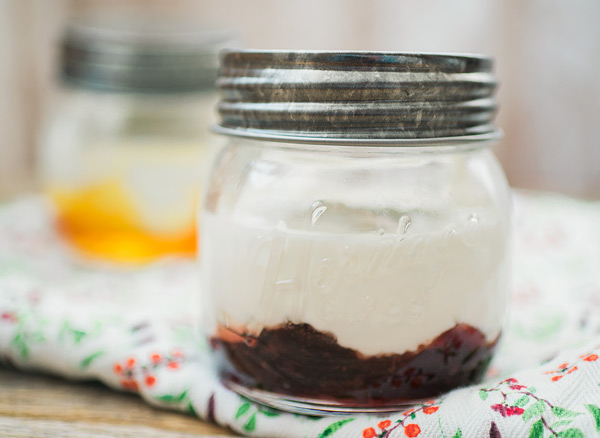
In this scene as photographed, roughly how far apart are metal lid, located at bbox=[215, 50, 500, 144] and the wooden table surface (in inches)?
8.4

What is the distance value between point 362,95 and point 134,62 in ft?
1.66

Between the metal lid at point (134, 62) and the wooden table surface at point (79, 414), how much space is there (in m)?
0.43

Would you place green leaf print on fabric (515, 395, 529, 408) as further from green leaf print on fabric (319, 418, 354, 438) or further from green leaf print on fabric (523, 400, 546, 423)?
green leaf print on fabric (319, 418, 354, 438)

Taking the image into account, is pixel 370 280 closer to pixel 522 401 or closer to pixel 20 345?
pixel 522 401

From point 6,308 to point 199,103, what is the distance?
0.39 meters

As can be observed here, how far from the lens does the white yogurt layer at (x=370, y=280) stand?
0.43m

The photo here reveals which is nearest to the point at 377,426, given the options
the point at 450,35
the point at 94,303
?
the point at 94,303

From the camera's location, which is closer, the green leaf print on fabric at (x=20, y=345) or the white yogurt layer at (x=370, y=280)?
the white yogurt layer at (x=370, y=280)

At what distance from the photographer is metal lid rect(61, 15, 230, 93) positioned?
854 millimetres

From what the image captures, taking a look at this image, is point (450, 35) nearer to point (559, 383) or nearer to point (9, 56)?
point (9, 56)

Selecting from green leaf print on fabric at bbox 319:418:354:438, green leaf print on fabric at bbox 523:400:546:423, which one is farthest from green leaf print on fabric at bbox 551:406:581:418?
green leaf print on fabric at bbox 319:418:354:438

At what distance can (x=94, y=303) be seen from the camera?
2.20ft

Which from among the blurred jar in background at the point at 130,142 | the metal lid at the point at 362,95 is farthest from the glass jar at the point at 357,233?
the blurred jar in background at the point at 130,142

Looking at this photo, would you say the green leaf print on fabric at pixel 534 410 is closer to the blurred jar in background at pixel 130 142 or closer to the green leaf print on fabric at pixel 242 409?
the green leaf print on fabric at pixel 242 409
